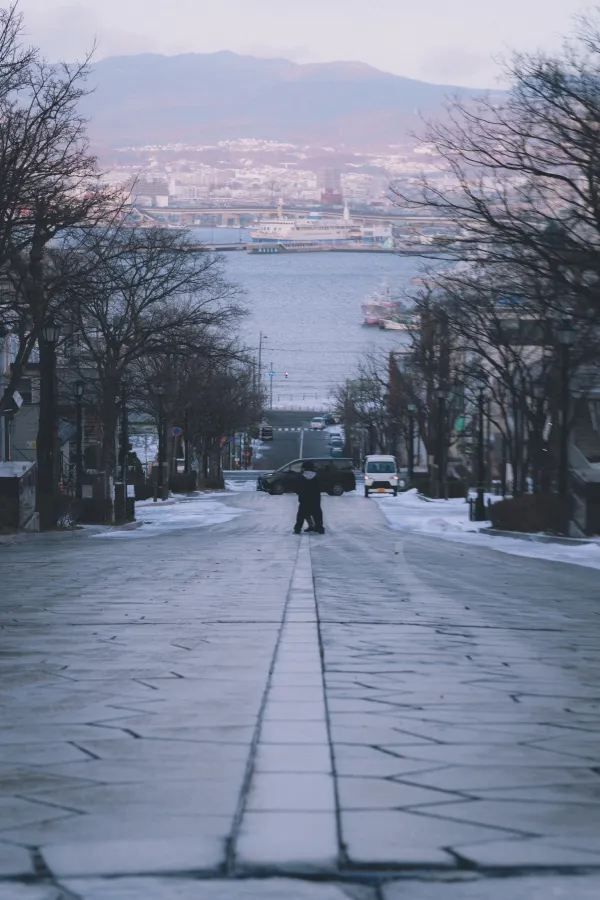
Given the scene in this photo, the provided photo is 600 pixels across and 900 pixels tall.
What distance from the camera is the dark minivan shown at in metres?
72.6

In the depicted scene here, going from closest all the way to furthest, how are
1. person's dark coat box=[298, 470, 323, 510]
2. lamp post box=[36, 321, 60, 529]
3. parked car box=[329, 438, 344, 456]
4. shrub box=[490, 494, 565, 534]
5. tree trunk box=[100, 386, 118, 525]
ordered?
person's dark coat box=[298, 470, 323, 510] → shrub box=[490, 494, 565, 534] → lamp post box=[36, 321, 60, 529] → tree trunk box=[100, 386, 118, 525] → parked car box=[329, 438, 344, 456]

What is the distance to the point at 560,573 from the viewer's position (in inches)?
854

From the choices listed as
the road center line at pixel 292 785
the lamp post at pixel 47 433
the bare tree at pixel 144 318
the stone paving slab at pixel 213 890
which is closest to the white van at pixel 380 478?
the bare tree at pixel 144 318

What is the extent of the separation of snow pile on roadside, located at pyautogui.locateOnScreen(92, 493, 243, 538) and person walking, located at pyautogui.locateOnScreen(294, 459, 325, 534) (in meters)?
3.74

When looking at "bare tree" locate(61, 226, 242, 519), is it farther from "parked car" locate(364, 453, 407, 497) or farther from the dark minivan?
"parked car" locate(364, 453, 407, 497)

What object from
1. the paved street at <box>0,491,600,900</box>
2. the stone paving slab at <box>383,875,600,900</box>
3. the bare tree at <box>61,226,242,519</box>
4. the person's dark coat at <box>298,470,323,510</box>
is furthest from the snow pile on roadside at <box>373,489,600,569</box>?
the stone paving slab at <box>383,875,600,900</box>

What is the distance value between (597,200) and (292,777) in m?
17.1

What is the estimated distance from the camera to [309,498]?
112 feet

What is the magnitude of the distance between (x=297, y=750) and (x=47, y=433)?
31581 mm

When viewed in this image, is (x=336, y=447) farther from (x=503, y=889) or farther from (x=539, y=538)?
(x=503, y=889)

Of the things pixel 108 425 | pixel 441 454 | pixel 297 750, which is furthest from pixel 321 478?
pixel 297 750

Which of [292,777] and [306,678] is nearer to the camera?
[292,777]

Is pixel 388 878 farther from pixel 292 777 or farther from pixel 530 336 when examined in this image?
pixel 530 336

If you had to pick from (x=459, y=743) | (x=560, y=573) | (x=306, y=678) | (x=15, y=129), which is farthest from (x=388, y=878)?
(x=15, y=129)
